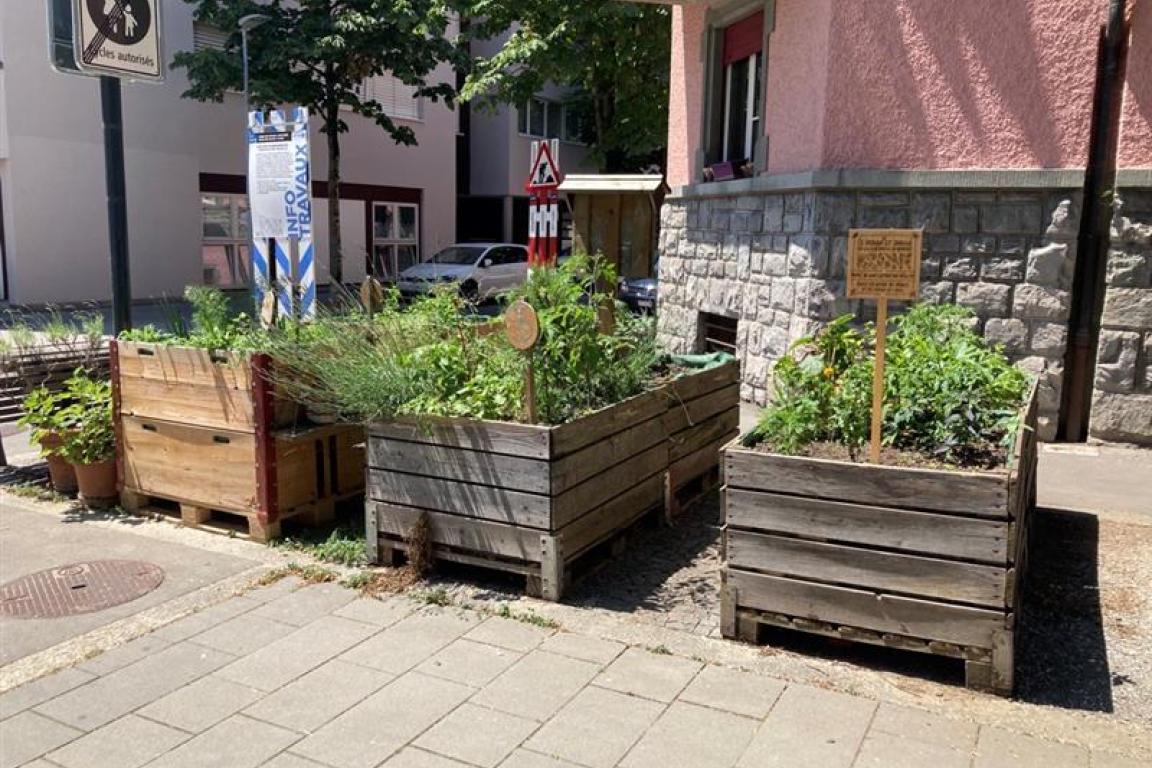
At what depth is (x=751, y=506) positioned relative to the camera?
4172 millimetres

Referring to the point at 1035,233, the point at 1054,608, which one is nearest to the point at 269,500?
the point at 1054,608

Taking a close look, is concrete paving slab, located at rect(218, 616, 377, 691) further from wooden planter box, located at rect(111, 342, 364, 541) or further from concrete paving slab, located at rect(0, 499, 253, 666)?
wooden planter box, located at rect(111, 342, 364, 541)

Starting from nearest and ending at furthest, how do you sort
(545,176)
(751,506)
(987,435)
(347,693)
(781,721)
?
(781,721) → (347,693) → (751,506) → (987,435) → (545,176)

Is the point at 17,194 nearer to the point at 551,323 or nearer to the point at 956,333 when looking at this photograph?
the point at 551,323

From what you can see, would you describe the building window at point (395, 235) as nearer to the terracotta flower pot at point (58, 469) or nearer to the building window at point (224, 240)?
the building window at point (224, 240)

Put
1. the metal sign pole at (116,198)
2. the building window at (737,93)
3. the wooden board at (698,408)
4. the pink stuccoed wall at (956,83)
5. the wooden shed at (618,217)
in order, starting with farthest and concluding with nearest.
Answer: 1. the wooden shed at (618,217)
2. the building window at (737,93)
3. the pink stuccoed wall at (956,83)
4. the metal sign pole at (116,198)
5. the wooden board at (698,408)

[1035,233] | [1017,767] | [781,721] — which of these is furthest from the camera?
[1035,233]

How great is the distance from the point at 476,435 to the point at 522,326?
2.01 feet

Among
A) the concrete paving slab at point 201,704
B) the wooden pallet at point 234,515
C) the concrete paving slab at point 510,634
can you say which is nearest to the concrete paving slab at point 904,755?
the concrete paving slab at point 510,634

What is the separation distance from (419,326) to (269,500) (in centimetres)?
130

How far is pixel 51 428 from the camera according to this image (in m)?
6.36

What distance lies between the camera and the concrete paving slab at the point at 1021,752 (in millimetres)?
3340

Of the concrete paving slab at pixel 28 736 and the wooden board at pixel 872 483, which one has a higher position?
the wooden board at pixel 872 483

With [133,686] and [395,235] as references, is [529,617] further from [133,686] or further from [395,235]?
[395,235]
